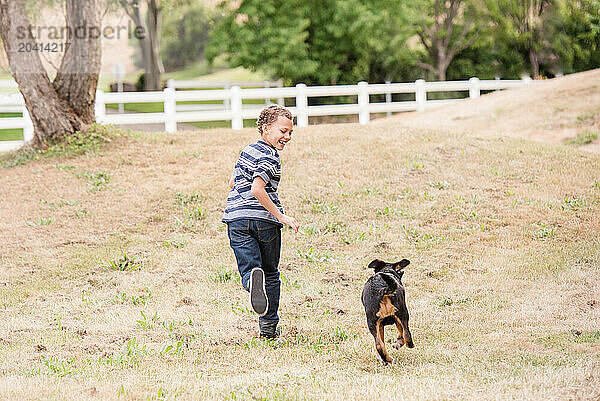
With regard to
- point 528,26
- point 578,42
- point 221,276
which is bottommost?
point 221,276

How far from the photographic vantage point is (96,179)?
11.7 m

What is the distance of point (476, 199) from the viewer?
10617 millimetres

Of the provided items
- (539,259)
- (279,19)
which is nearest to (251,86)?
(279,19)

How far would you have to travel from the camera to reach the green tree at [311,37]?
2648 cm

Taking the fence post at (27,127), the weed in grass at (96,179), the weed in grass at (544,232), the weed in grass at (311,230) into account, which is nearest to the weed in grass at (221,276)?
the weed in grass at (311,230)

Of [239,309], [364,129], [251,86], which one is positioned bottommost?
[239,309]

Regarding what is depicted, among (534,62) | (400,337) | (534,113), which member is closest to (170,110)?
(534,113)

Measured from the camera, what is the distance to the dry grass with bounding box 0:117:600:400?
4738mm

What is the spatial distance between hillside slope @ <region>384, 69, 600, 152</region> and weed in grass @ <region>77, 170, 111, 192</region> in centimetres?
655

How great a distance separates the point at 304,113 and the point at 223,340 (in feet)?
38.6

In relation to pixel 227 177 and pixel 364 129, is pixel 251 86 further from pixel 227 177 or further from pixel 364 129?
pixel 227 177

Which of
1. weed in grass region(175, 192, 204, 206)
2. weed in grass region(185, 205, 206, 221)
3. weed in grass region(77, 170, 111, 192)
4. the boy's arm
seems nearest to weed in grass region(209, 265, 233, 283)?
weed in grass region(185, 205, 206, 221)

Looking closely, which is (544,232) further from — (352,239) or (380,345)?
(380,345)

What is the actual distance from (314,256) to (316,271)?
490 mm
